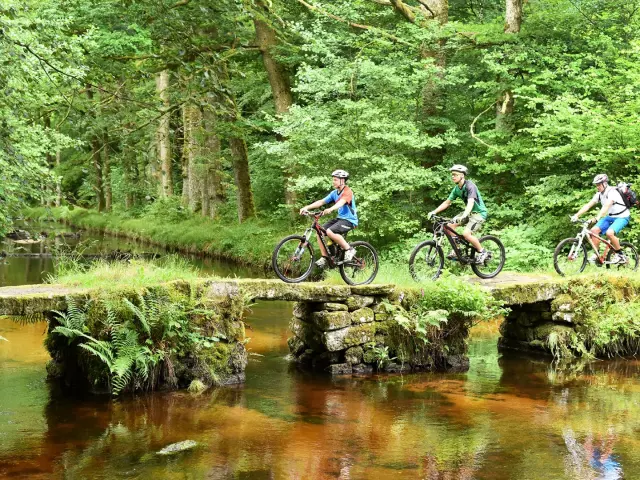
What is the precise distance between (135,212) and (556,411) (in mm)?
35071

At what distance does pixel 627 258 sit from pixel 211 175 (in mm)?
19172

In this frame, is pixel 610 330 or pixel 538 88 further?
pixel 538 88

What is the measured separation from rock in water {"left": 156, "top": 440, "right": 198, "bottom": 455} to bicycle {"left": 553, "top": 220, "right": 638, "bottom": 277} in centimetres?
841

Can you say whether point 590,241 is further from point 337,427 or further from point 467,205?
point 337,427

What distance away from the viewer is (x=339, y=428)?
8.87 meters

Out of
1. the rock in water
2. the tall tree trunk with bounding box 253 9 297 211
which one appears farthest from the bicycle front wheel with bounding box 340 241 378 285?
the tall tree trunk with bounding box 253 9 297 211

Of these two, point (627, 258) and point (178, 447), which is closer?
point (178, 447)

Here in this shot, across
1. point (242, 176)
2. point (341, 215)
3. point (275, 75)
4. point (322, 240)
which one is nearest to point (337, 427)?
point (322, 240)

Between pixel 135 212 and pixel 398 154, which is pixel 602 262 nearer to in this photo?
pixel 398 154

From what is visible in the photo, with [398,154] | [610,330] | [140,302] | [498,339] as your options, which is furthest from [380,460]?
[398,154]

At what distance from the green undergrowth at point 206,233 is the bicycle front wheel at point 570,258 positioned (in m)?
10.9

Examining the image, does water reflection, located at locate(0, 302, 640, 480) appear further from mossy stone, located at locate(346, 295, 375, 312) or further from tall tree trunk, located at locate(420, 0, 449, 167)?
tall tree trunk, located at locate(420, 0, 449, 167)

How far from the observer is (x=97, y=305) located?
973cm

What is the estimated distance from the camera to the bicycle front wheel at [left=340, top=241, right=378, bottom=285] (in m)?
11.9
